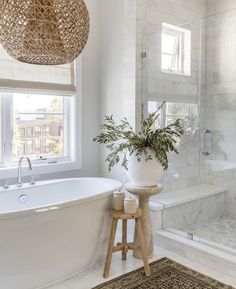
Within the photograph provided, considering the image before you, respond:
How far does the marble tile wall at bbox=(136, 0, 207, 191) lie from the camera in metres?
3.58

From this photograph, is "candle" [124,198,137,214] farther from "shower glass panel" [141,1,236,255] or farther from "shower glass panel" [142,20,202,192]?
"shower glass panel" [142,20,202,192]

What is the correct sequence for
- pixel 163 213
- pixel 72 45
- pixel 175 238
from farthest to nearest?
1. pixel 163 213
2. pixel 175 238
3. pixel 72 45

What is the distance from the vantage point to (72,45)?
194 cm

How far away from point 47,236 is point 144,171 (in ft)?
3.24

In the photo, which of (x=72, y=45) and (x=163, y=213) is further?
(x=163, y=213)

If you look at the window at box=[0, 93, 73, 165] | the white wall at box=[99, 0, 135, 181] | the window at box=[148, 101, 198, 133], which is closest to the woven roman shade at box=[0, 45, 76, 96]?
the window at box=[0, 93, 73, 165]

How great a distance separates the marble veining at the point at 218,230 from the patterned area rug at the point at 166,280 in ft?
1.90

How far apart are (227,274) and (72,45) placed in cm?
219

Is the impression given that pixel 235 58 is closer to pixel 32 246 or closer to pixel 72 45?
pixel 72 45

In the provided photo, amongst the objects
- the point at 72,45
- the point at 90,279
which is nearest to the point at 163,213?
the point at 90,279

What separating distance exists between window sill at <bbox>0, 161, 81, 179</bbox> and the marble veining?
1.44 meters

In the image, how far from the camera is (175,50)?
12.4ft

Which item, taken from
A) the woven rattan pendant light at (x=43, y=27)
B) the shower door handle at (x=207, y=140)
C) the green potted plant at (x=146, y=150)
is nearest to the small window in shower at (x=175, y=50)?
the shower door handle at (x=207, y=140)

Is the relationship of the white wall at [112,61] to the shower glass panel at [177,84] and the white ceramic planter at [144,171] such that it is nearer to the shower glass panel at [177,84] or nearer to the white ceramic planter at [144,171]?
the shower glass panel at [177,84]
